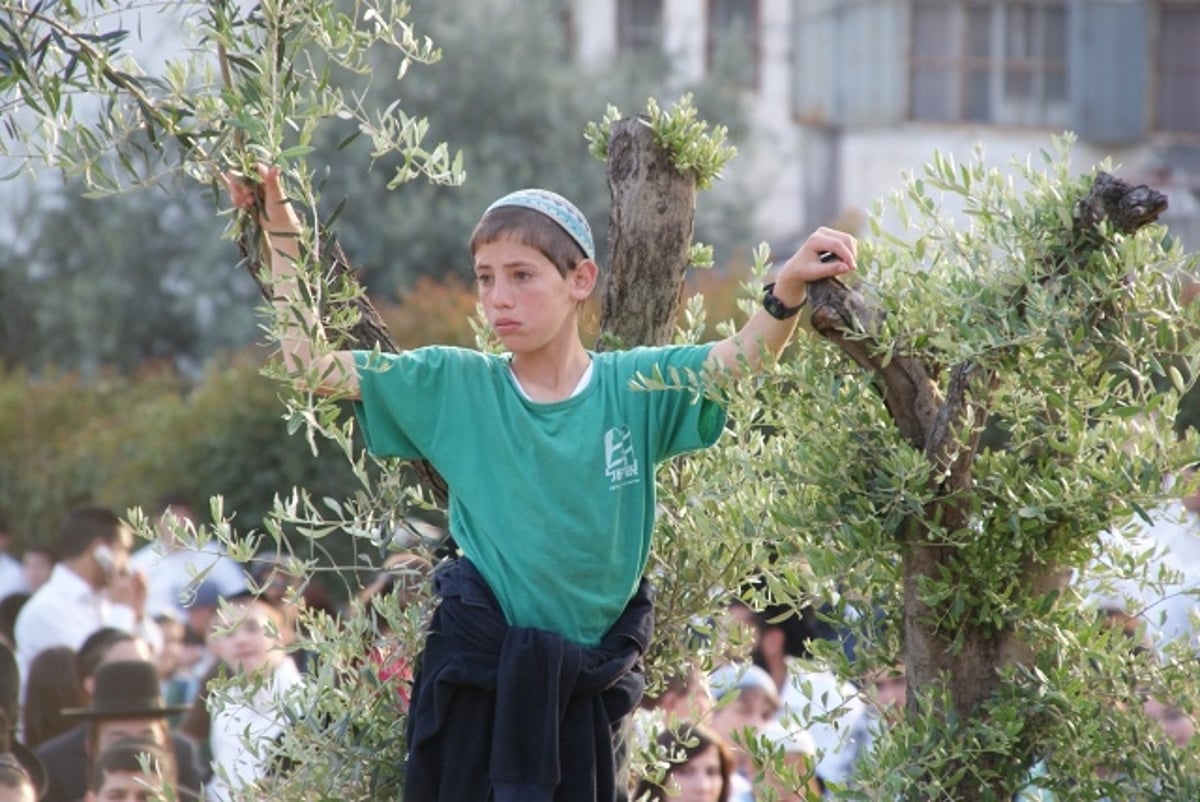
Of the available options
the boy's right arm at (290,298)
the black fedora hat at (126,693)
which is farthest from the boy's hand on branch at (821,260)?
the black fedora hat at (126,693)

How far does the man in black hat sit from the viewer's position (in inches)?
288

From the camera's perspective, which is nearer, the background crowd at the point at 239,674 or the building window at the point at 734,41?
the background crowd at the point at 239,674

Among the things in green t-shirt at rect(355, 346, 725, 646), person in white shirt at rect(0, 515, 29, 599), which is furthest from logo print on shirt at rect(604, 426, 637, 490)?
person in white shirt at rect(0, 515, 29, 599)

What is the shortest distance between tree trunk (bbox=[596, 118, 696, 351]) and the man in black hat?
370 centimetres

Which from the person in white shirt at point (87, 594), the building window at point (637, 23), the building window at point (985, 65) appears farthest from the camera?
the building window at point (637, 23)

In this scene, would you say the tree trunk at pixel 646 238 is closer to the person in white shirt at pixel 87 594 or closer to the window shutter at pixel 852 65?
the person in white shirt at pixel 87 594

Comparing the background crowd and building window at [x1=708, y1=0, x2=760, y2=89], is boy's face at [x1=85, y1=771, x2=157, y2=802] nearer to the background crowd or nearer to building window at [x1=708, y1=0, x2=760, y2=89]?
the background crowd

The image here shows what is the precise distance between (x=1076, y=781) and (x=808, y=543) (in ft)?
2.06

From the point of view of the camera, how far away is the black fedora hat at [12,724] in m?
6.72

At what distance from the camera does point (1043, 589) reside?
3529 millimetres

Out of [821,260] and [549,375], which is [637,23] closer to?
[549,375]

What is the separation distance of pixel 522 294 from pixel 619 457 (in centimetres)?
34

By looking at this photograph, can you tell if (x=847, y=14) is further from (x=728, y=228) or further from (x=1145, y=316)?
(x=1145, y=316)

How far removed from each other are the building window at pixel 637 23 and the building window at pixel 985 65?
3199 millimetres
